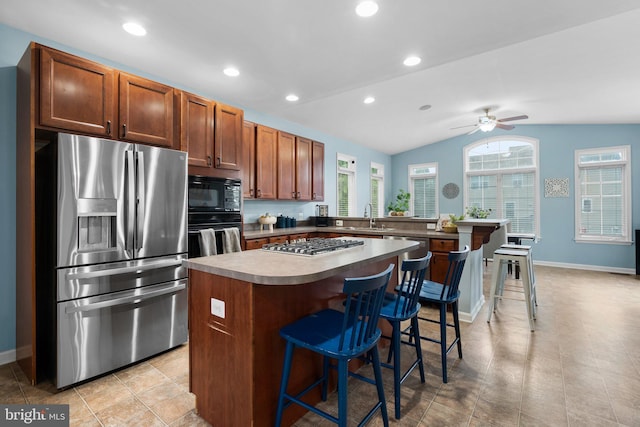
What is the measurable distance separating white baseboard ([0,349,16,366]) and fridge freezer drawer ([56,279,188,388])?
84cm

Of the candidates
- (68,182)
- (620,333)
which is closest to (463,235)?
(620,333)

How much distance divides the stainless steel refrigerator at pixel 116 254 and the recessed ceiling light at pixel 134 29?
0.99m

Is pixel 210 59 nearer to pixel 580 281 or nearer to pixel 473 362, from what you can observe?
pixel 473 362

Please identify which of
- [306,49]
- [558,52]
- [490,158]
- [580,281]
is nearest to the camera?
[306,49]

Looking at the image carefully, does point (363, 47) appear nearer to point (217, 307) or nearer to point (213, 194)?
point (213, 194)

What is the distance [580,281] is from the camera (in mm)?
5301

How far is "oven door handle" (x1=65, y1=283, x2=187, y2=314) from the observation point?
7.13 ft

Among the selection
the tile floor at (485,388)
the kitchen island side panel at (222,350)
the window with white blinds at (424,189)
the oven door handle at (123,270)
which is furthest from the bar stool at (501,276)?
the window with white blinds at (424,189)

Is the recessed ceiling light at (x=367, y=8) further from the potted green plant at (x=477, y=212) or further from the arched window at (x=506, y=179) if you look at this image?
the arched window at (x=506, y=179)

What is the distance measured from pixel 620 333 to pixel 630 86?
3555 mm

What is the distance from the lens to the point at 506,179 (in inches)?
289

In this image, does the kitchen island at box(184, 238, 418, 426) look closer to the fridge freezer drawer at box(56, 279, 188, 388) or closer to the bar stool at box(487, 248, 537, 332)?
the fridge freezer drawer at box(56, 279, 188, 388)

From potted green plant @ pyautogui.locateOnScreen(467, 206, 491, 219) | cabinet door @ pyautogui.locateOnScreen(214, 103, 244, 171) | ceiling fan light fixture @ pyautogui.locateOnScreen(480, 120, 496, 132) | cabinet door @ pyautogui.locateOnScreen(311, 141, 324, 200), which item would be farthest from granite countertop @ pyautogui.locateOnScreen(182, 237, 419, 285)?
potted green plant @ pyautogui.locateOnScreen(467, 206, 491, 219)

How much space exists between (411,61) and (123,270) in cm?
335
